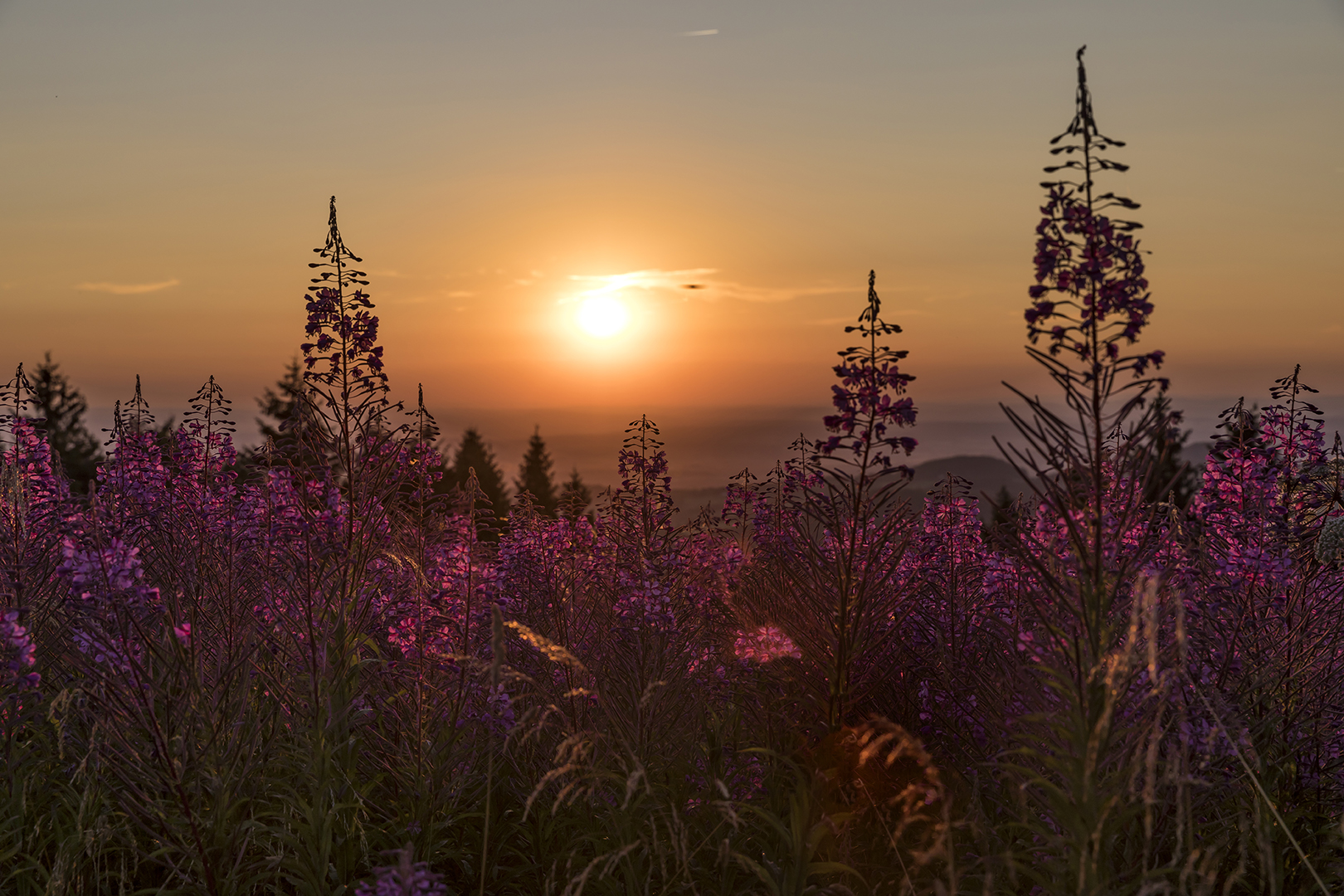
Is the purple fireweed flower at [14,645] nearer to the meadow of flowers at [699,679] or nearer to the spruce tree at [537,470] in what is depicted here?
the meadow of flowers at [699,679]

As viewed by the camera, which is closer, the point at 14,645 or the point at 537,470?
the point at 14,645

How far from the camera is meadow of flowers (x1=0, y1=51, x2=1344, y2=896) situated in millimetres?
4754

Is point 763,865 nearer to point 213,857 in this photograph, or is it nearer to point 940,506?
point 213,857

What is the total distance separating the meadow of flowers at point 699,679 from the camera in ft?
15.6

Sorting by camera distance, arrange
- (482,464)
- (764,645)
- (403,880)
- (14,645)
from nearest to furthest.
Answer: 1. (403,880)
2. (14,645)
3. (764,645)
4. (482,464)

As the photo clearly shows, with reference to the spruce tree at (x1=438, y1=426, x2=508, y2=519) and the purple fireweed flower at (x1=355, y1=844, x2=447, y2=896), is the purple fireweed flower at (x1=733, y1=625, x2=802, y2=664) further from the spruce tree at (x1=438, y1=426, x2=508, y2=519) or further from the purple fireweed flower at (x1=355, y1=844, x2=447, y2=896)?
the spruce tree at (x1=438, y1=426, x2=508, y2=519)

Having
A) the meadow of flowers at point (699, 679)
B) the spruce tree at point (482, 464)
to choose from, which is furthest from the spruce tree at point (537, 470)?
the meadow of flowers at point (699, 679)

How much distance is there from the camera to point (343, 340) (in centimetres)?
687

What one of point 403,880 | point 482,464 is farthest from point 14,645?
point 482,464

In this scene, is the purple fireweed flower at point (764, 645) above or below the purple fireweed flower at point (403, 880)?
above

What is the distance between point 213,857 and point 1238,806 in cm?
627

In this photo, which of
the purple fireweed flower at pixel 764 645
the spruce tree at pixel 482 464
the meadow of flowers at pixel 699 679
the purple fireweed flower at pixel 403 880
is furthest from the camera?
the spruce tree at pixel 482 464

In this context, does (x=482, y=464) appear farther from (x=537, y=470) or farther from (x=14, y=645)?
(x=14, y=645)

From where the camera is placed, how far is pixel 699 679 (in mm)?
7930
